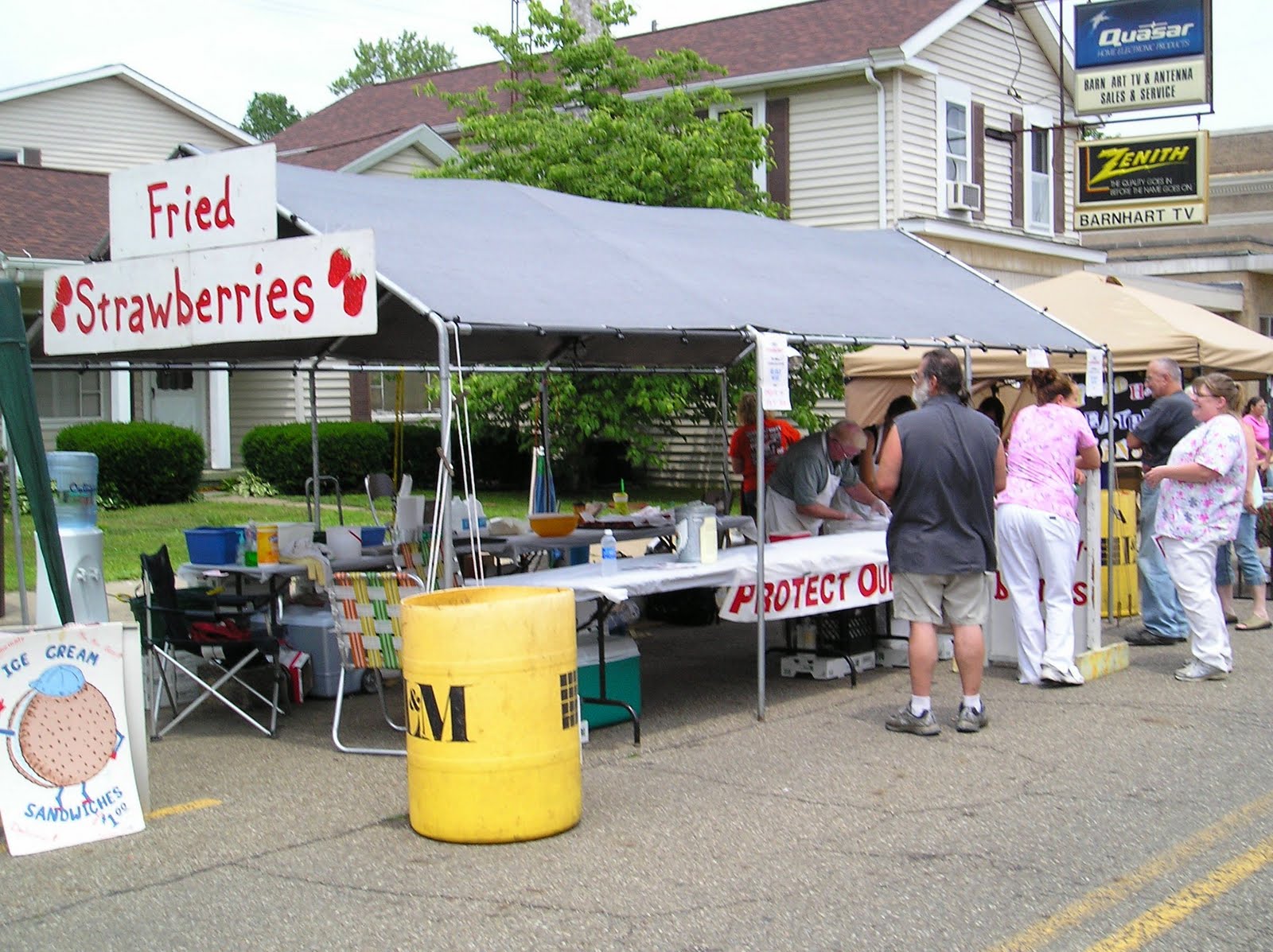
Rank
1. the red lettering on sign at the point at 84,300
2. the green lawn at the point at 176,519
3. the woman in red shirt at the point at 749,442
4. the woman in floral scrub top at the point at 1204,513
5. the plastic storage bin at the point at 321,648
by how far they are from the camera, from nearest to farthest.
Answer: the red lettering on sign at the point at 84,300
the plastic storage bin at the point at 321,648
the woman in floral scrub top at the point at 1204,513
the woman in red shirt at the point at 749,442
the green lawn at the point at 176,519

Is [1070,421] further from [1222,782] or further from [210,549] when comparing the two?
[210,549]

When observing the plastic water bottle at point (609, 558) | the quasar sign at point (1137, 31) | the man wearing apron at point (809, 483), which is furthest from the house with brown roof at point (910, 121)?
the plastic water bottle at point (609, 558)

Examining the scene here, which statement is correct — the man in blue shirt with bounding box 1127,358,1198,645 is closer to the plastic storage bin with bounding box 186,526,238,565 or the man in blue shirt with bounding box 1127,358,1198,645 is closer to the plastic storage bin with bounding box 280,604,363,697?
the plastic storage bin with bounding box 280,604,363,697

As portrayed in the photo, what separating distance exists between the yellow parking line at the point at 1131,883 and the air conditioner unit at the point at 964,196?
59.2 ft

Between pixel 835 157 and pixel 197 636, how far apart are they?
56.6 ft

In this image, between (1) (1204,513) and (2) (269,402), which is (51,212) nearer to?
(2) (269,402)

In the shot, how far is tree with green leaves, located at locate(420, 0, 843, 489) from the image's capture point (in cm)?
1892

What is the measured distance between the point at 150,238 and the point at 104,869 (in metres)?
3.46

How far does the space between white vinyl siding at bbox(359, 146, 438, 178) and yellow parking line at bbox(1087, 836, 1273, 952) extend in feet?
73.1

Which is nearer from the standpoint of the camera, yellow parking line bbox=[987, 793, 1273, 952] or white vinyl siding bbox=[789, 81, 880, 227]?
yellow parking line bbox=[987, 793, 1273, 952]

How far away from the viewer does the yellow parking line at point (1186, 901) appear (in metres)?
4.59

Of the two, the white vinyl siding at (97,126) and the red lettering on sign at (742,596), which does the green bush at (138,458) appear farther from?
the red lettering on sign at (742,596)

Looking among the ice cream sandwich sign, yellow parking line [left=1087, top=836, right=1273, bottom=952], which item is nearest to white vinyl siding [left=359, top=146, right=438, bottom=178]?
the ice cream sandwich sign

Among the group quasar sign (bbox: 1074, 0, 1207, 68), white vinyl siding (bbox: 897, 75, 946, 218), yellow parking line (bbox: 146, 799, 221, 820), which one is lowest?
yellow parking line (bbox: 146, 799, 221, 820)
